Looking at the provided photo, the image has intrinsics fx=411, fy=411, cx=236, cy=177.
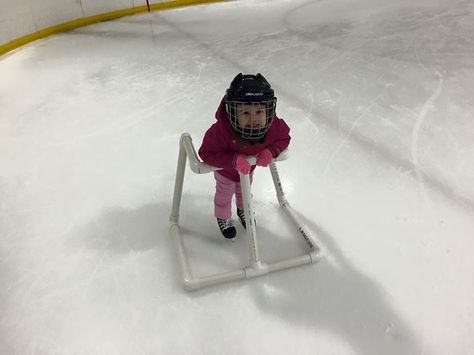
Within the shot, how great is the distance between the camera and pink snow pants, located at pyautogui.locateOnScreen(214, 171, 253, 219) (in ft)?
4.10

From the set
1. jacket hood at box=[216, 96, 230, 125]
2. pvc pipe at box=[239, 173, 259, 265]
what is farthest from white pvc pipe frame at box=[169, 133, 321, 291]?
jacket hood at box=[216, 96, 230, 125]

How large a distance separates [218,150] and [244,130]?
11cm

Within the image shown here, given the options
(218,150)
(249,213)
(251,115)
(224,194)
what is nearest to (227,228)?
(224,194)

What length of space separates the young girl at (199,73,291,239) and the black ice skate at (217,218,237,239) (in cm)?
19

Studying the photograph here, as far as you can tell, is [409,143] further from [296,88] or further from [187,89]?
A: [187,89]

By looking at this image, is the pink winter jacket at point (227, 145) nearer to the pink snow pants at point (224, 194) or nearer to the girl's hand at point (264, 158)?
the girl's hand at point (264, 158)

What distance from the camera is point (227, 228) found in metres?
1.34

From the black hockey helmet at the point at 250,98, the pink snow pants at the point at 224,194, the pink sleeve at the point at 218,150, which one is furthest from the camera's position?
the pink snow pants at the point at 224,194

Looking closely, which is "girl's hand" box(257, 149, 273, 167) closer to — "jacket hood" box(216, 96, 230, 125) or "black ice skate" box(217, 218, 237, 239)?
"jacket hood" box(216, 96, 230, 125)

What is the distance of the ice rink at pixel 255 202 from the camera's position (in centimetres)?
108

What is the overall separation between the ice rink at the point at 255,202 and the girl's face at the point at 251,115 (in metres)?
0.48

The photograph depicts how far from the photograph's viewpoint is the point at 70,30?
341 centimetres

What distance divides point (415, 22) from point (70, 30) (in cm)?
284

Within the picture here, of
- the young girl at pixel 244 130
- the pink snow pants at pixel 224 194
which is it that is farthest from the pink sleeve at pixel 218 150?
the pink snow pants at pixel 224 194
